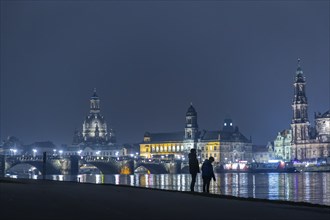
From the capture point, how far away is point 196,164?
32531mm

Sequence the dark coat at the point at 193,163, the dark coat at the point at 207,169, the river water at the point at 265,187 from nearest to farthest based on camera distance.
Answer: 1. the dark coat at the point at 207,169
2. the dark coat at the point at 193,163
3. the river water at the point at 265,187

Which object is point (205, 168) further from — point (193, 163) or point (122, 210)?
point (122, 210)

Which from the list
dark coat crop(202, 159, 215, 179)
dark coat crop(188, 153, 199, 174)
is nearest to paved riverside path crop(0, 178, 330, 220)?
dark coat crop(202, 159, 215, 179)

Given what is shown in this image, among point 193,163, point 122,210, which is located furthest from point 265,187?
point 122,210

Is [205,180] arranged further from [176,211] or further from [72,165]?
[72,165]

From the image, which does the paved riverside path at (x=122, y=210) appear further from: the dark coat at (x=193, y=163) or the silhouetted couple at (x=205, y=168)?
the dark coat at (x=193, y=163)

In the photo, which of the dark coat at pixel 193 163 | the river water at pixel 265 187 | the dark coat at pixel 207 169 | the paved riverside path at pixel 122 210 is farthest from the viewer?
the river water at pixel 265 187

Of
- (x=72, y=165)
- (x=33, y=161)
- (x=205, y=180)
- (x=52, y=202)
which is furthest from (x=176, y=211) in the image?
(x=72, y=165)

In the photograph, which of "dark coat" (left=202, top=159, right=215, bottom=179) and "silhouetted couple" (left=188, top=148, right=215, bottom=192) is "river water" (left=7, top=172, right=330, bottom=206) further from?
"dark coat" (left=202, top=159, right=215, bottom=179)

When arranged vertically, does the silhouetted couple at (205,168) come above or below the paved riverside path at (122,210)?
above

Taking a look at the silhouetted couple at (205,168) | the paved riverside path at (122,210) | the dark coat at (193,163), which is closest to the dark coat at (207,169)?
the silhouetted couple at (205,168)

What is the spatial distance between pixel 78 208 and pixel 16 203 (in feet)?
5.75

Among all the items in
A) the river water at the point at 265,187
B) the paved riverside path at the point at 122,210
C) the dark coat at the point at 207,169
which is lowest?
the river water at the point at 265,187

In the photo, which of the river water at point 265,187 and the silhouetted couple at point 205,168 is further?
the river water at point 265,187
